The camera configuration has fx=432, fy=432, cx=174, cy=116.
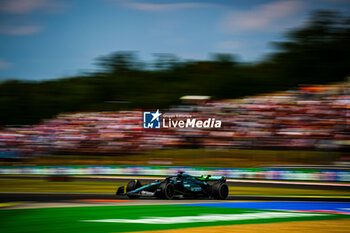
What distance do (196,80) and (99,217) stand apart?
46542 millimetres

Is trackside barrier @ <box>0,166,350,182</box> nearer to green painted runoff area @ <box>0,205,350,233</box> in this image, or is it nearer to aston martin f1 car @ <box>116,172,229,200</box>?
aston martin f1 car @ <box>116,172,229,200</box>

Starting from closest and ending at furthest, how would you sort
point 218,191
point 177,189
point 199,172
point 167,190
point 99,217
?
point 99,217 → point 167,190 → point 177,189 → point 218,191 → point 199,172

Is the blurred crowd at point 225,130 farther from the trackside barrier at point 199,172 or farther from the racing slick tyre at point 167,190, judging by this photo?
the racing slick tyre at point 167,190

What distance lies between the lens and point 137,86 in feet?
188

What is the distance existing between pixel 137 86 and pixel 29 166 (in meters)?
29.5

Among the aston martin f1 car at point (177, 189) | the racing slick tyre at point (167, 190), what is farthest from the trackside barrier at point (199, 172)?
the racing slick tyre at point (167, 190)

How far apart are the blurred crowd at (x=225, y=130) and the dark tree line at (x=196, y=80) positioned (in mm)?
16493

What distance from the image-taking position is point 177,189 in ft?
46.0

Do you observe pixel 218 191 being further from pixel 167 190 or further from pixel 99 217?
pixel 99 217

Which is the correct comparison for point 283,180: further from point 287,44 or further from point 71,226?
point 287,44

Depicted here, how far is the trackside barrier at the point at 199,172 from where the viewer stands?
22.2 meters

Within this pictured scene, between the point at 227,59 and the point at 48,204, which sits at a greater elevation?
the point at 227,59

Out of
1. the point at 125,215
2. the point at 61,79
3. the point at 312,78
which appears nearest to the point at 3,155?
the point at 125,215

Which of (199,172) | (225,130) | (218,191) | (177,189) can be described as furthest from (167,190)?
(225,130)
